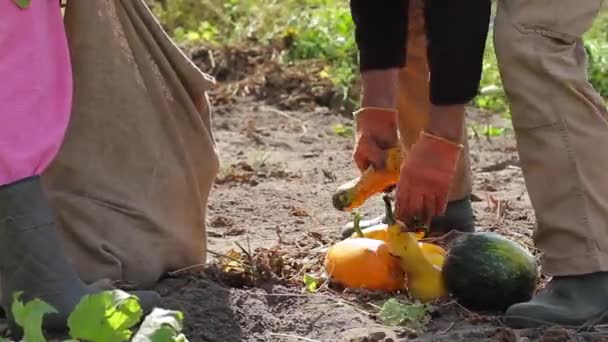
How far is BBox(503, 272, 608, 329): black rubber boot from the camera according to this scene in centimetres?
332

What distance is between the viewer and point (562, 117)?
3322mm

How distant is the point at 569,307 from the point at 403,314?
0.44 meters

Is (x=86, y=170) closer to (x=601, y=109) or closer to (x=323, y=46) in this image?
(x=601, y=109)

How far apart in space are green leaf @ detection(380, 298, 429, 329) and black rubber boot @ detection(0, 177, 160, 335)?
793mm

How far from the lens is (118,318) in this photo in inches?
99.0

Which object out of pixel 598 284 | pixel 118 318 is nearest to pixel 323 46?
pixel 598 284

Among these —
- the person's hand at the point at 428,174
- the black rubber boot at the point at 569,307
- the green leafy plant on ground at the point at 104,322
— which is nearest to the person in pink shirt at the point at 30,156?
the green leafy plant on ground at the point at 104,322

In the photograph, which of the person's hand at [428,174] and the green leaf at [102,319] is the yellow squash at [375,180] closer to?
the person's hand at [428,174]

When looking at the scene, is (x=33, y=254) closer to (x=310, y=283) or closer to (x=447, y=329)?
(x=310, y=283)

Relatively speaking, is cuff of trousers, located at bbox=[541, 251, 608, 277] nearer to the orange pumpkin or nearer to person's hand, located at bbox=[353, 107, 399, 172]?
the orange pumpkin

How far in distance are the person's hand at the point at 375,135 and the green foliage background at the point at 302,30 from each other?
345cm

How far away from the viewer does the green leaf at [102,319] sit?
97.9 inches

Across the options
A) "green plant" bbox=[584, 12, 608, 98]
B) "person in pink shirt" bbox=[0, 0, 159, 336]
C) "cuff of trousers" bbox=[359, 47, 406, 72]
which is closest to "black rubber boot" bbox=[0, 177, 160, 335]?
"person in pink shirt" bbox=[0, 0, 159, 336]

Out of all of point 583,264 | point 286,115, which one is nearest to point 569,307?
point 583,264
